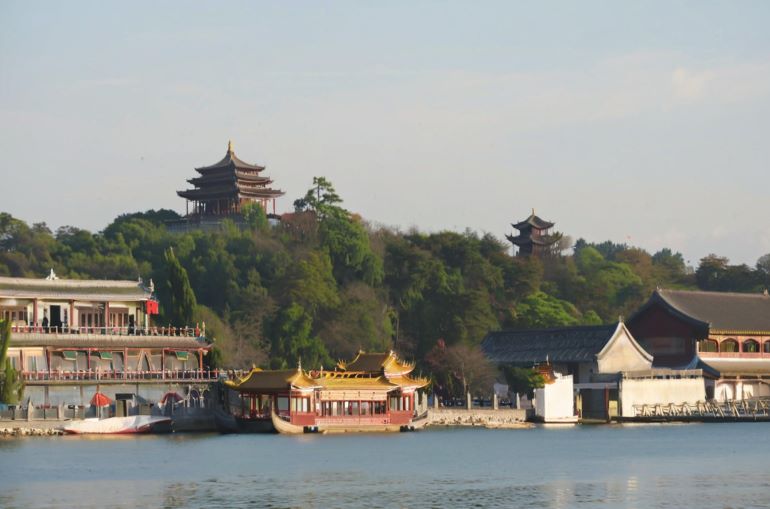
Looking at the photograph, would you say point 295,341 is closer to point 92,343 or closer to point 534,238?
point 92,343

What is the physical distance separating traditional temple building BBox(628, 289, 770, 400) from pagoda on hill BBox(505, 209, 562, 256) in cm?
3822

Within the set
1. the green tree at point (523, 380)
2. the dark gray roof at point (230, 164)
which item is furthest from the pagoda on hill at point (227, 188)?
the green tree at point (523, 380)

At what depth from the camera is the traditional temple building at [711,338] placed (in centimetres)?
8894

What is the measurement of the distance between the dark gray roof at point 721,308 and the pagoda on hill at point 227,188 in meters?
37.0

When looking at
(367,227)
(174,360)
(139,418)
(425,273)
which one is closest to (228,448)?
(139,418)

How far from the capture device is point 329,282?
92.7 m

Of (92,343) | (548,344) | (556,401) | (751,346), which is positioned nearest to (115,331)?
(92,343)

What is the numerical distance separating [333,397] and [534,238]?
66.6m

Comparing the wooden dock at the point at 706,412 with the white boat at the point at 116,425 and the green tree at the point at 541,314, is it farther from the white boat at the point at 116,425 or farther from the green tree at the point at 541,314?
the white boat at the point at 116,425

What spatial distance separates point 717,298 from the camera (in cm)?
9431

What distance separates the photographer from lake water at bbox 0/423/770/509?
4097 centimetres

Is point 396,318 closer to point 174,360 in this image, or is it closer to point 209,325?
point 209,325

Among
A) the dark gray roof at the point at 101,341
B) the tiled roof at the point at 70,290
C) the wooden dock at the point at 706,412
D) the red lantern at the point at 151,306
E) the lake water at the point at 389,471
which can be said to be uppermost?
the tiled roof at the point at 70,290

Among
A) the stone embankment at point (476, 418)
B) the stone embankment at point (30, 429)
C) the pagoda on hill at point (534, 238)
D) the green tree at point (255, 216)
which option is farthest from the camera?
the pagoda on hill at point (534, 238)
